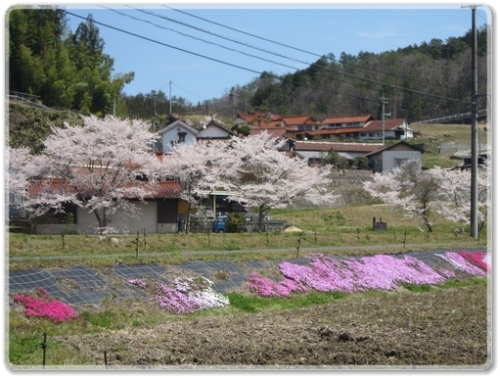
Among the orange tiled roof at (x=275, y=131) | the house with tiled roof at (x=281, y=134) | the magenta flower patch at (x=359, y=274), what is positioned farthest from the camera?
the orange tiled roof at (x=275, y=131)

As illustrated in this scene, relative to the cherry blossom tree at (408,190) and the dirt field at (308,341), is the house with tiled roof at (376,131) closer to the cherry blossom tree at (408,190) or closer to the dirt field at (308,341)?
the cherry blossom tree at (408,190)

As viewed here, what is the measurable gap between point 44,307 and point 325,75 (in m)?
8.00

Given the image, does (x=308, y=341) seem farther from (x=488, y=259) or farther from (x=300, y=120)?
(x=300, y=120)

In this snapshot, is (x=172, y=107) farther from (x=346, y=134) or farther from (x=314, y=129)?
(x=346, y=134)

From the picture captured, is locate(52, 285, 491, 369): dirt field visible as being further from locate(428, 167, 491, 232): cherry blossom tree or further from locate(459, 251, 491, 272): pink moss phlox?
locate(428, 167, 491, 232): cherry blossom tree

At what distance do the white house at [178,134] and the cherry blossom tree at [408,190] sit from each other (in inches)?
374

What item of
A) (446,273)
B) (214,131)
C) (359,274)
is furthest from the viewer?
(214,131)

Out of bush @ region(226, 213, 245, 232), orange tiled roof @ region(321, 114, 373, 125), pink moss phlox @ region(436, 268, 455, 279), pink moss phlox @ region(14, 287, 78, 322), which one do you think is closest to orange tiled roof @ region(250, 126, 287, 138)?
bush @ region(226, 213, 245, 232)

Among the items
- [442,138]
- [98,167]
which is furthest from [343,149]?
[98,167]

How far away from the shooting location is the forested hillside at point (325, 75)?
38.1 feet

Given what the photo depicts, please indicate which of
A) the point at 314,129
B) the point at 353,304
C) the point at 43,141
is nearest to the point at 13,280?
the point at 353,304

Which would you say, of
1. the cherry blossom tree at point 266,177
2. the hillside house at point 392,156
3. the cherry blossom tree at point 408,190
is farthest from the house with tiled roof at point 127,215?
the hillside house at point 392,156

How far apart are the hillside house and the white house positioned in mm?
12298

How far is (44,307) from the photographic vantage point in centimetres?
1074
